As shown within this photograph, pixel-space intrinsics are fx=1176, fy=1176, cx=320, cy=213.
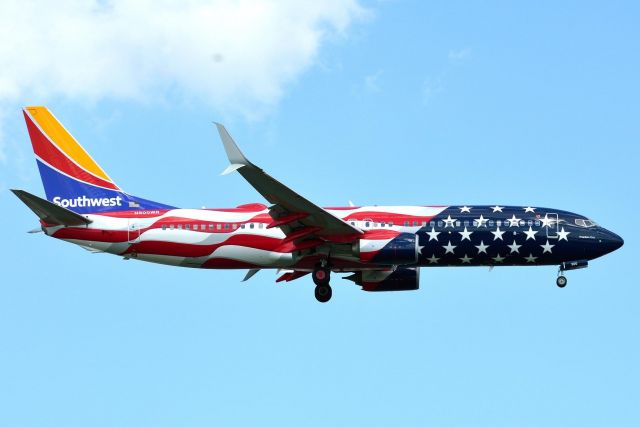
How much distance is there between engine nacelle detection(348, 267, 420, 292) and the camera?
58.5m

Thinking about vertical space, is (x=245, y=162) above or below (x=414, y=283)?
above

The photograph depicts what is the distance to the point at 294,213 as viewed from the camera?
5325 cm

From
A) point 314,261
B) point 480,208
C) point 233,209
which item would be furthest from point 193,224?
point 480,208

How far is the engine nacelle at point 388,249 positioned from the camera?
53.4 meters

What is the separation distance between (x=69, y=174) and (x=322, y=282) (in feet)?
46.5

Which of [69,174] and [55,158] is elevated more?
[55,158]

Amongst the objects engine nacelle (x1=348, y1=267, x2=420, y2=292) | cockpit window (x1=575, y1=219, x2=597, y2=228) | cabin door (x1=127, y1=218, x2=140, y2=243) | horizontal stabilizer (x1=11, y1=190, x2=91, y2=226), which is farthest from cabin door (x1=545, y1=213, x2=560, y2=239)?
horizontal stabilizer (x1=11, y1=190, x2=91, y2=226)

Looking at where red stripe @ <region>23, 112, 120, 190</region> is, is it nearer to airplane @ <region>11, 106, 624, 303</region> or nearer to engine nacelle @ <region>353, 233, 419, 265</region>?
airplane @ <region>11, 106, 624, 303</region>

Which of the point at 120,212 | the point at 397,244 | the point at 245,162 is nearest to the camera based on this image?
the point at 245,162

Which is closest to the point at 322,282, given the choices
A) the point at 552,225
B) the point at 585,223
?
the point at 552,225

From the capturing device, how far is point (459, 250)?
178 feet

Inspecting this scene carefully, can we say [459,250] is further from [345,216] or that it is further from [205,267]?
[205,267]

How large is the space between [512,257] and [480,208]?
285cm

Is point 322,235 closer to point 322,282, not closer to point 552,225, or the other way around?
point 322,282
